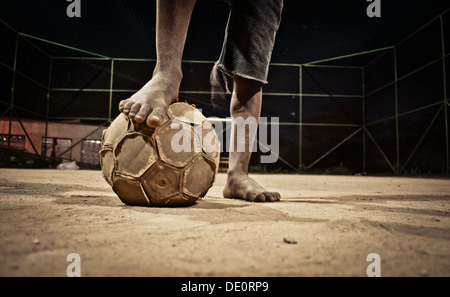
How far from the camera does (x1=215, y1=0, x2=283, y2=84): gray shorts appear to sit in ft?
4.82

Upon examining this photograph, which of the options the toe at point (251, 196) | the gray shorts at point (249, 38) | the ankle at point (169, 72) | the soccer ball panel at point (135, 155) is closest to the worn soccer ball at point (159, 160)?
the soccer ball panel at point (135, 155)

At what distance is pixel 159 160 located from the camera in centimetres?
100

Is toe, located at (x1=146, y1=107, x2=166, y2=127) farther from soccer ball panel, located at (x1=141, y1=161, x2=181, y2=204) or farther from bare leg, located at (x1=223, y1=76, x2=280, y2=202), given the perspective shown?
bare leg, located at (x1=223, y1=76, x2=280, y2=202)

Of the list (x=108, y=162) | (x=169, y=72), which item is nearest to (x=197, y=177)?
(x=108, y=162)

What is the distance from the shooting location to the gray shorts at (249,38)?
1469 mm

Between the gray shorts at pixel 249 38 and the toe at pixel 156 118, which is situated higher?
the gray shorts at pixel 249 38

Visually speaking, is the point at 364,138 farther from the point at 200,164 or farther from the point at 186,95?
the point at 200,164

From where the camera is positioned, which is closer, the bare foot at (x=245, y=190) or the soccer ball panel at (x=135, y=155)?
the soccer ball panel at (x=135, y=155)

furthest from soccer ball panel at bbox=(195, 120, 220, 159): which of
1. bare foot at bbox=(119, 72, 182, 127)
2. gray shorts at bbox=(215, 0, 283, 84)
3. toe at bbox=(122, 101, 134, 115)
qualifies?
gray shorts at bbox=(215, 0, 283, 84)

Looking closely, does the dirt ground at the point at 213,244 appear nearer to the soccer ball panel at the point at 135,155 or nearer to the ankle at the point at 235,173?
the soccer ball panel at the point at 135,155

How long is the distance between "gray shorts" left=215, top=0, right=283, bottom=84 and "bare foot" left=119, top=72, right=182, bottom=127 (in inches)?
17.6

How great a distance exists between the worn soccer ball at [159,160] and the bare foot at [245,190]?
0.33 metres

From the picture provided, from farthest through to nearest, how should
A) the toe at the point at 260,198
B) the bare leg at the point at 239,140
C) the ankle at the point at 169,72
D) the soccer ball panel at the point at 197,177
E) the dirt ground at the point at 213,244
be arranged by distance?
1. the bare leg at the point at 239,140
2. the toe at the point at 260,198
3. the ankle at the point at 169,72
4. the soccer ball panel at the point at 197,177
5. the dirt ground at the point at 213,244

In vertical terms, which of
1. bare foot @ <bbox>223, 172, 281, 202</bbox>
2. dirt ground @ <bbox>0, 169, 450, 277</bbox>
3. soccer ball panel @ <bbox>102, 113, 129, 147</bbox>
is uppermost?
soccer ball panel @ <bbox>102, 113, 129, 147</bbox>
